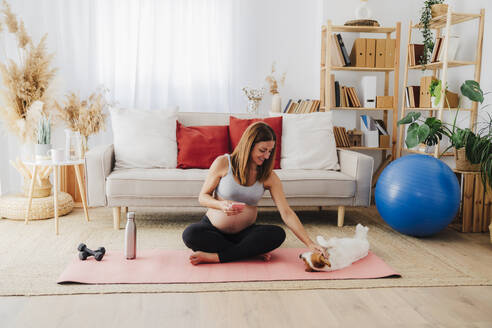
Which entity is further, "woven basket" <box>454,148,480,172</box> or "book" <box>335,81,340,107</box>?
"book" <box>335,81,340,107</box>

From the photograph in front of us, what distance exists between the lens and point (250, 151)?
2.40m

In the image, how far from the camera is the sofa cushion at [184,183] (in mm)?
3217

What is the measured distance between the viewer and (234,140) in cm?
370

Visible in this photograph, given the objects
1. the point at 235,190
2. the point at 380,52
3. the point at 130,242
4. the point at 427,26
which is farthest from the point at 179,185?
the point at 427,26

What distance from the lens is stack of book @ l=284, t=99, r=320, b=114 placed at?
4.56m

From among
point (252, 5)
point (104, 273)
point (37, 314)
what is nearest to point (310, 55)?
point (252, 5)

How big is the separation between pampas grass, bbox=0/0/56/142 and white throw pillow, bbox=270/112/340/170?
6.66ft

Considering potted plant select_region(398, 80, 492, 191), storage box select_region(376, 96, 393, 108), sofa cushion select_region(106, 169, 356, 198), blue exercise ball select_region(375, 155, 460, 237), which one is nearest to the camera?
blue exercise ball select_region(375, 155, 460, 237)

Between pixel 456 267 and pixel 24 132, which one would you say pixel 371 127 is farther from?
pixel 24 132

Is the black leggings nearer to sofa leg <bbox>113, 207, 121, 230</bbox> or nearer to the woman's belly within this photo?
the woman's belly

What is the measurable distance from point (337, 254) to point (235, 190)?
2.24 feet

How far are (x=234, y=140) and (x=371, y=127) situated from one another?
1626 millimetres

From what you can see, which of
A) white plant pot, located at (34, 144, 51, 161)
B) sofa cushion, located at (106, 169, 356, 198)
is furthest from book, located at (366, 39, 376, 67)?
white plant pot, located at (34, 144, 51, 161)

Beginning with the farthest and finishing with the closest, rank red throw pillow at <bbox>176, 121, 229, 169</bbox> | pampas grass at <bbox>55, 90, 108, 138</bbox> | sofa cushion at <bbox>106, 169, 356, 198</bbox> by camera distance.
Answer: pampas grass at <bbox>55, 90, 108, 138</bbox> < red throw pillow at <bbox>176, 121, 229, 169</bbox> < sofa cushion at <bbox>106, 169, 356, 198</bbox>
